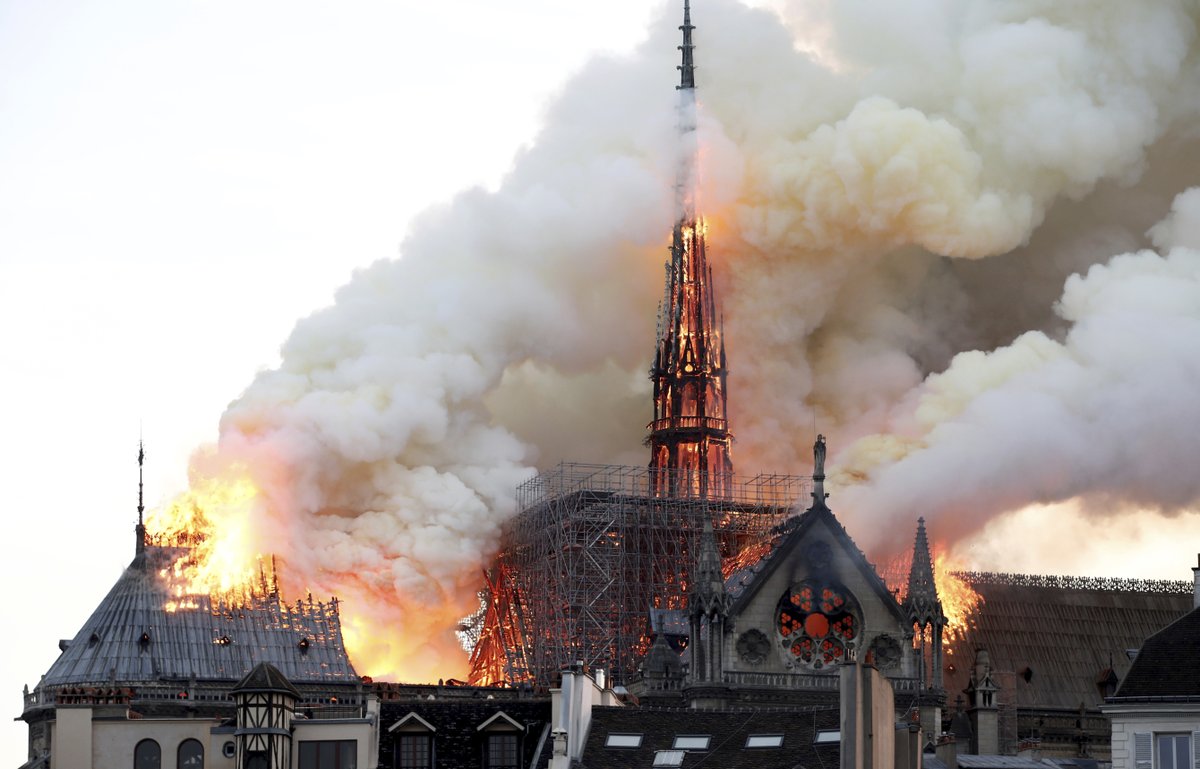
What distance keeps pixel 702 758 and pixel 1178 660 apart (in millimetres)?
16752

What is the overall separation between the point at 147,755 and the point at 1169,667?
3215 cm

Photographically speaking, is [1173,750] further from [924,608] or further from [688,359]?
[688,359]

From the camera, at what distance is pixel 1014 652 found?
478 feet

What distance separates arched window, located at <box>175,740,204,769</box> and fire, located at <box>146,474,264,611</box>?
124ft

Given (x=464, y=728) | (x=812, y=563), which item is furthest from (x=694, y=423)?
(x=464, y=728)

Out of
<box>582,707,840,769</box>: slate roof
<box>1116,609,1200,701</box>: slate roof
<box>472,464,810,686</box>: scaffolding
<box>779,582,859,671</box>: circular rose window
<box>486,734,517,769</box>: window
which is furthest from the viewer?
<box>472,464,810,686</box>: scaffolding

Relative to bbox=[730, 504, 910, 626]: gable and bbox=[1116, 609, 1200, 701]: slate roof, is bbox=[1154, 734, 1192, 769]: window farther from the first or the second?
bbox=[730, 504, 910, 626]: gable

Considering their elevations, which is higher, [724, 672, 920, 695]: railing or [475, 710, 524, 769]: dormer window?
[724, 672, 920, 695]: railing

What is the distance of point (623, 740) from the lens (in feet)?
270

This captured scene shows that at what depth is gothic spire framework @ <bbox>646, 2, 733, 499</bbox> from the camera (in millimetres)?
151500

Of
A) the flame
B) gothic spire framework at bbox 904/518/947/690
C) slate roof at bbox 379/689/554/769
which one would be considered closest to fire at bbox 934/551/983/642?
the flame

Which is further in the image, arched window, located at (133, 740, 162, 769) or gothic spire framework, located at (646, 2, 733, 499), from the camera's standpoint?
gothic spire framework, located at (646, 2, 733, 499)

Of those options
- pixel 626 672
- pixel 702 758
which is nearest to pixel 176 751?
pixel 702 758

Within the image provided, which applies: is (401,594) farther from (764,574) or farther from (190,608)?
(764,574)
